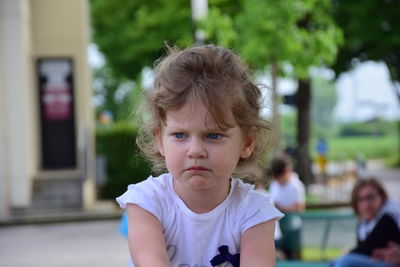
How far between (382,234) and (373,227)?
12cm

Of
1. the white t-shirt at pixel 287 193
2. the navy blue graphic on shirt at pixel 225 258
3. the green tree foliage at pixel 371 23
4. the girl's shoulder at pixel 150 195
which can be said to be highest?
the green tree foliage at pixel 371 23

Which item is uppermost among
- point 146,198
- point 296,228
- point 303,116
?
point 303,116

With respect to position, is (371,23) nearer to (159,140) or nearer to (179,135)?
(159,140)

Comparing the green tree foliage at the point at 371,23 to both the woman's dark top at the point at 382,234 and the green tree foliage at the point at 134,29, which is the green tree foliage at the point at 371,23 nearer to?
the green tree foliage at the point at 134,29

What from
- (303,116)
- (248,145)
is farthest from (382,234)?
(303,116)

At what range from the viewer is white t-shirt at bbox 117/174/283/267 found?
2.10m

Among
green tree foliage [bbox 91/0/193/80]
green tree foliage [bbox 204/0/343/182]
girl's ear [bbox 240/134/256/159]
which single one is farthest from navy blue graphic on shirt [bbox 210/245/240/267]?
green tree foliage [bbox 91/0/193/80]

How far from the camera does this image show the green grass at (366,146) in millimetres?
33469

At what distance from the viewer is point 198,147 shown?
1.97 metres

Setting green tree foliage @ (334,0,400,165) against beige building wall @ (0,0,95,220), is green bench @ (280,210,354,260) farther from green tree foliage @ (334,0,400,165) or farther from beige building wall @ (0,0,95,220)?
green tree foliage @ (334,0,400,165)

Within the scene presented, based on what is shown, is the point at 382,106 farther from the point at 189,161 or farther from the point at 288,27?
the point at 189,161

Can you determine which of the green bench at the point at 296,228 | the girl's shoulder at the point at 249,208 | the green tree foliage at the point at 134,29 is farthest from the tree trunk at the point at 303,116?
the girl's shoulder at the point at 249,208

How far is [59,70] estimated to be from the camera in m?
18.3

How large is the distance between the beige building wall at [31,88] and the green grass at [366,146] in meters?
16.2
